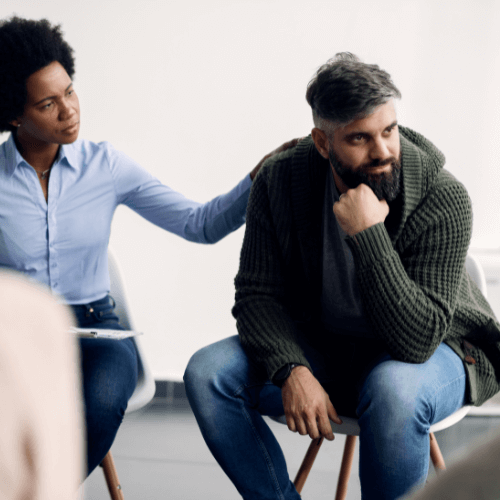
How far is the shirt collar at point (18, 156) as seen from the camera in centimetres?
147

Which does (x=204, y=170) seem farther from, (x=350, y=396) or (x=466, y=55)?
(x=350, y=396)

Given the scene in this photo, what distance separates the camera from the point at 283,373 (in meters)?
1.15

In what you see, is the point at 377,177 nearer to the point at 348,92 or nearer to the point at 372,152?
Result: the point at 372,152

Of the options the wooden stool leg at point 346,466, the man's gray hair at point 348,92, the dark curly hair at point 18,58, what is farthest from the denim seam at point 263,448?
the dark curly hair at point 18,58

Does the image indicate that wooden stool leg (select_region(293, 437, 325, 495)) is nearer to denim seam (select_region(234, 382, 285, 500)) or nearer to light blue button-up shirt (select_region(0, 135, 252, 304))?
denim seam (select_region(234, 382, 285, 500))

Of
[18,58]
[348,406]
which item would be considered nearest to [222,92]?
[18,58]

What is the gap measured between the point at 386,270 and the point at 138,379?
2.34 ft

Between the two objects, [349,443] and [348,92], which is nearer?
[348,92]

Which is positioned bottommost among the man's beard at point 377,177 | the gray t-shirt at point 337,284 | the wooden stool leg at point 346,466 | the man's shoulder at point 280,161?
the wooden stool leg at point 346,466

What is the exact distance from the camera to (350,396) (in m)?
1.21

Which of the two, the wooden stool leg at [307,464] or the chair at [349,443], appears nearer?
the chair at [349,443]

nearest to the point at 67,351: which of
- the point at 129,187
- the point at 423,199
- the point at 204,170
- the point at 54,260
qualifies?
the point at 423,199

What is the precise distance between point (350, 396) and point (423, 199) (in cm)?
44

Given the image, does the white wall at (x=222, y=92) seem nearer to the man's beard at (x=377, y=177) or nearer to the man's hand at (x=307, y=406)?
the man's beard at (x=377, y=177)
